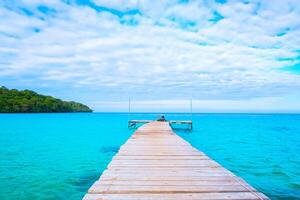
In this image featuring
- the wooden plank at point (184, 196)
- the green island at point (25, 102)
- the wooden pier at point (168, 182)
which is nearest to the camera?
the wooden plank at point (184, 196)

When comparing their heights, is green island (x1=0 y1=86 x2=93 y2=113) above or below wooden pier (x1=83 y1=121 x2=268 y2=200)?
above

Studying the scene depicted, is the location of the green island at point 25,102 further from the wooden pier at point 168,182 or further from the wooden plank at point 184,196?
the wooden plank at point 184,196

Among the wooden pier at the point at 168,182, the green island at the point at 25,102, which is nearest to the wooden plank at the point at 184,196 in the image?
the wooden pier at the point at 168,182

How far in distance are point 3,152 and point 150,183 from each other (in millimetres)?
17588

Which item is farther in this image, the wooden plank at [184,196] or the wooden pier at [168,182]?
the wooden pier at [168,182]

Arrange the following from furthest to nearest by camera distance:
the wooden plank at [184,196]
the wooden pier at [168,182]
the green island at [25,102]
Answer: the green island at [25,102] < the wooden pier at [168,182] < the wooden plank at [184,196]

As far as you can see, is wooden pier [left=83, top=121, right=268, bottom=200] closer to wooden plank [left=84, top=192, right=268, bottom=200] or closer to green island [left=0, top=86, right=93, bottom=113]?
wooden plank [left=84, top=192, right=268, bottom=200]

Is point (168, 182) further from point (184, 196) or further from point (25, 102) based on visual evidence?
point (25, 102)

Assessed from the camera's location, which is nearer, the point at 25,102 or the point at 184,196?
the point at 184,196

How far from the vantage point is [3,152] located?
18922 mm

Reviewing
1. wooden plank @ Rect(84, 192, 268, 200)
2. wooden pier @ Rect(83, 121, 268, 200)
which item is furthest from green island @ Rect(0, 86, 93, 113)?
wooden plank @ Rect(84, 192, 268, 200)

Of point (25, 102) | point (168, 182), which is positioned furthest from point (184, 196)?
point (25, 102)

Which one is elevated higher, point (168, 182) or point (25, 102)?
point (25, 102)

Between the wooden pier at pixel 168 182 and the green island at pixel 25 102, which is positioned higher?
the green island at pixel 25 102
